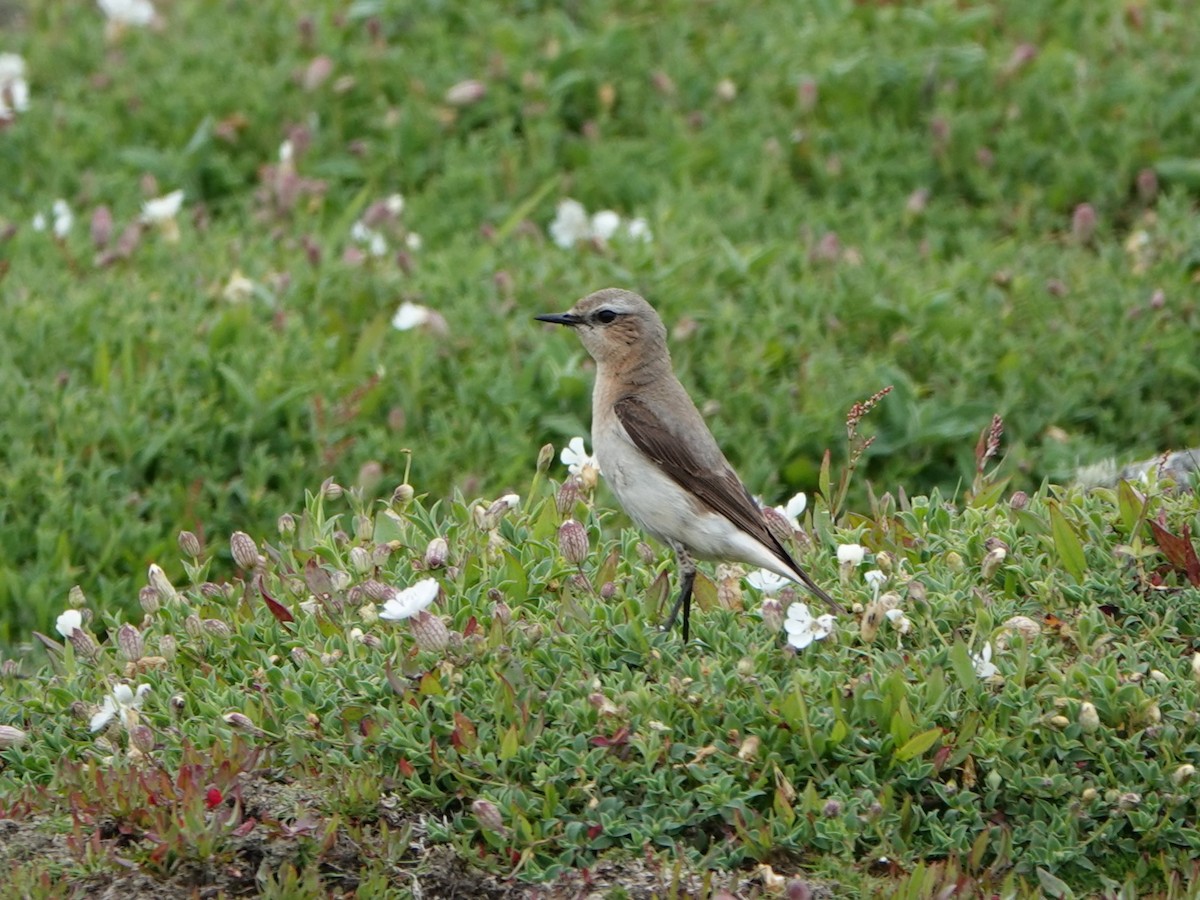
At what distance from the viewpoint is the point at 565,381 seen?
8.62m

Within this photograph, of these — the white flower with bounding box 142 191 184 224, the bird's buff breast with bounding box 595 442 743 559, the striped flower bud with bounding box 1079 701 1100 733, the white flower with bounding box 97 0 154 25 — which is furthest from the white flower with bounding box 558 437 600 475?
the white flower with bounding box 97 0 154 25

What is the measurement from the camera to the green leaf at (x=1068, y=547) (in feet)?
18.6

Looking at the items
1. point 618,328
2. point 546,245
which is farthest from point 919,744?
point 546,245

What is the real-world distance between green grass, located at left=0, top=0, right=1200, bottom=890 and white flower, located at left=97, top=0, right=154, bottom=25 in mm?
174

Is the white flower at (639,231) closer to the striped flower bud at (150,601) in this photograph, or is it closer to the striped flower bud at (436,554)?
the striped flower bud at (436,554)

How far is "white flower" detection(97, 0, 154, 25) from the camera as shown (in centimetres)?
1223

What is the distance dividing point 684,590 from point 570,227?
4.61m

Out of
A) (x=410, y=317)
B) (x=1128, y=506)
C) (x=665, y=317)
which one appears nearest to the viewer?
(x=1128, y=506)

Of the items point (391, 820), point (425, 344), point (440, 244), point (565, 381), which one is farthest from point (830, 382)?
point (391, 820)

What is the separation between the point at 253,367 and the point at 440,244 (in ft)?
7.10

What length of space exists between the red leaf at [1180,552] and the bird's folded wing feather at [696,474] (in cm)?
127

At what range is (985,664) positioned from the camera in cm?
514

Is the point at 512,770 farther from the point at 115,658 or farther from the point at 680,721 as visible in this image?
the point at 115,658

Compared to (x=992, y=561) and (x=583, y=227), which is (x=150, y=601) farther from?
(x=583, y=227)
